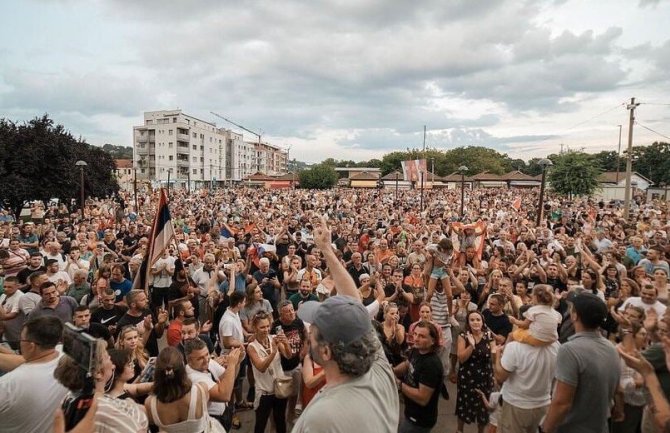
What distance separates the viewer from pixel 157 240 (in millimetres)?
6168

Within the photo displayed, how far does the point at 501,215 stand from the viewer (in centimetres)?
1886

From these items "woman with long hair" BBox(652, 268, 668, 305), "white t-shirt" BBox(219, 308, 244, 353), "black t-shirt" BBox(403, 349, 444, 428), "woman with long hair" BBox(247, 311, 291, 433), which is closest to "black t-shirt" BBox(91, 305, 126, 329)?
"white t-shirt" BBox(219, 308, 244, 353)

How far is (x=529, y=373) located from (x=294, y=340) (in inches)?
92.1

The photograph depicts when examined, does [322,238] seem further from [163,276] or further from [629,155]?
[629,155]

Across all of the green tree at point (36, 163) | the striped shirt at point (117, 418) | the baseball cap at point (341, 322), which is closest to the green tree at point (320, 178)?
the green tree at point (36, 163)

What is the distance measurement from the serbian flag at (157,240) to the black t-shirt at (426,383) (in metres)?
4.13

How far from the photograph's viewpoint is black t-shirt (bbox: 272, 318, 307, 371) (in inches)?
170

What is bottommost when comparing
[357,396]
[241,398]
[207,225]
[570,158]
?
[241,398]

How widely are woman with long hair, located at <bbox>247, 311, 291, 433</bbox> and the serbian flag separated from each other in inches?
96.6

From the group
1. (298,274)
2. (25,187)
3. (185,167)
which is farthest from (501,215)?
(185,167)

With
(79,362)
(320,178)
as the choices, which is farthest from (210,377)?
Result: (320,178)

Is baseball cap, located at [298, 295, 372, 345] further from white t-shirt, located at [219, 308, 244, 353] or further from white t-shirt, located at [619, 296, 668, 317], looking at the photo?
white t-shirt, located at [619, 296, 668, 317]

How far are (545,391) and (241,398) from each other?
3.70m

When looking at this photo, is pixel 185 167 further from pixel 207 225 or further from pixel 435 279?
pixel 435 279
